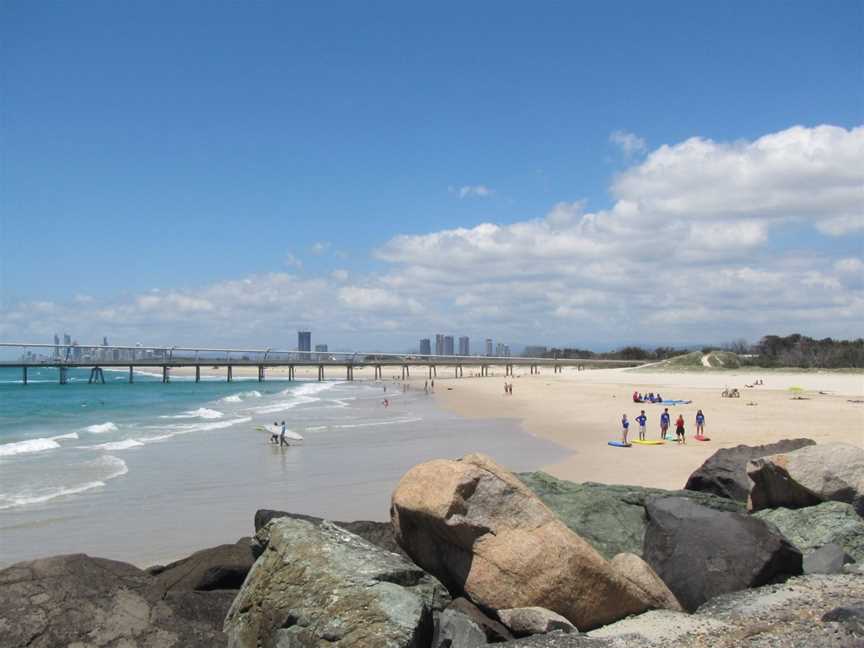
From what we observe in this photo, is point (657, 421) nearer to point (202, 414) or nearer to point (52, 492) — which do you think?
point (52, 492)

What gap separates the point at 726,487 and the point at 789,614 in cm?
537

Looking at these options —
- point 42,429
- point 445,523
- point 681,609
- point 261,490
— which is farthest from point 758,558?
point 42,429

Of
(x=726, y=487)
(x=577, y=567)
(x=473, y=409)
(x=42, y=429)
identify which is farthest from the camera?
(x=473, y=409)

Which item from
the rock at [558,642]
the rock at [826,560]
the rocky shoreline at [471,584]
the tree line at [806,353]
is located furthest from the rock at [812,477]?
the tree line at [806,353]

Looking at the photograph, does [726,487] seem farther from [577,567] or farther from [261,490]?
[261,490]

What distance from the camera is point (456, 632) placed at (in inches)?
248

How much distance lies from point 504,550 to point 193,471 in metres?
17.4

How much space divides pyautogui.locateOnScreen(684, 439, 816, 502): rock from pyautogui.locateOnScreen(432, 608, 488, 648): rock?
6702 mm

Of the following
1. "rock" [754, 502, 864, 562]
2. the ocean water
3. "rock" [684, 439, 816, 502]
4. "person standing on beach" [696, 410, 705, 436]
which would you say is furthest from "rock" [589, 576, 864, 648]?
"person standing on beach" [696, 410, 705, 436]

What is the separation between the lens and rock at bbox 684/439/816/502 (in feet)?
37.9

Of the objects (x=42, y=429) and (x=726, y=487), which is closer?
(x=726, y=487)

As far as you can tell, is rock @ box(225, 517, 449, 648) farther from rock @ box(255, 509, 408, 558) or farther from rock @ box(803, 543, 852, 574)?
rock @ box(803, 543, 852, 574)

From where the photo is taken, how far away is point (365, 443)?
29.3 m

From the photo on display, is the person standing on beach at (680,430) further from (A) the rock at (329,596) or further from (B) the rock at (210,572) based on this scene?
(A) the rock at (329,596)
